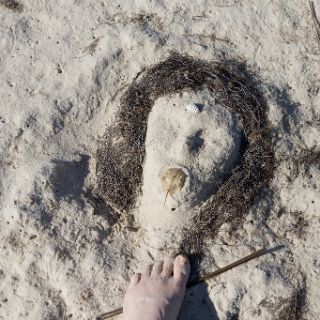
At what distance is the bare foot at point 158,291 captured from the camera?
288 centimetres

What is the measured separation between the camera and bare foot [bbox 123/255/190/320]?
2883 millimetres

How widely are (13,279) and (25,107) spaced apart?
109cm

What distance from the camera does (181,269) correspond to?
291 centimetres

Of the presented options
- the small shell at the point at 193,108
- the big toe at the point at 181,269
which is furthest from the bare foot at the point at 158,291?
the small shell at the point at 193,108

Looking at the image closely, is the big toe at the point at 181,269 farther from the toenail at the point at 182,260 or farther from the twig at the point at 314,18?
the twig at the point at 314,18

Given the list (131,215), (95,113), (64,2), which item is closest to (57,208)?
(131,215)

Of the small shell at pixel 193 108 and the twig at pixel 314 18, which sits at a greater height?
the twig at pixel 314 18

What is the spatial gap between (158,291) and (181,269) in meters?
0.21

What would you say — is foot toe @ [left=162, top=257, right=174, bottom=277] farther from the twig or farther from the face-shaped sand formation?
the twig

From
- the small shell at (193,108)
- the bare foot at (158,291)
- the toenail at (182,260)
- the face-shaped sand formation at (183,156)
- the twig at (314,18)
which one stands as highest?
the twig at (314,18)

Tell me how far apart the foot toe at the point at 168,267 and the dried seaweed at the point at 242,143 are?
0.11 metres

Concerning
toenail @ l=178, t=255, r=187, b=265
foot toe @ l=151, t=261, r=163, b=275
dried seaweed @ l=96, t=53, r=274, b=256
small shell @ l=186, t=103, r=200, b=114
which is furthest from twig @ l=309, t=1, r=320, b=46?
foot toe @ l=151, t=261, r=163, b=275

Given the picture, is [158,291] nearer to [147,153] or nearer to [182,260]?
[182,260]

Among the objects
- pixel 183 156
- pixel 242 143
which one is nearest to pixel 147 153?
pixel 183 156
